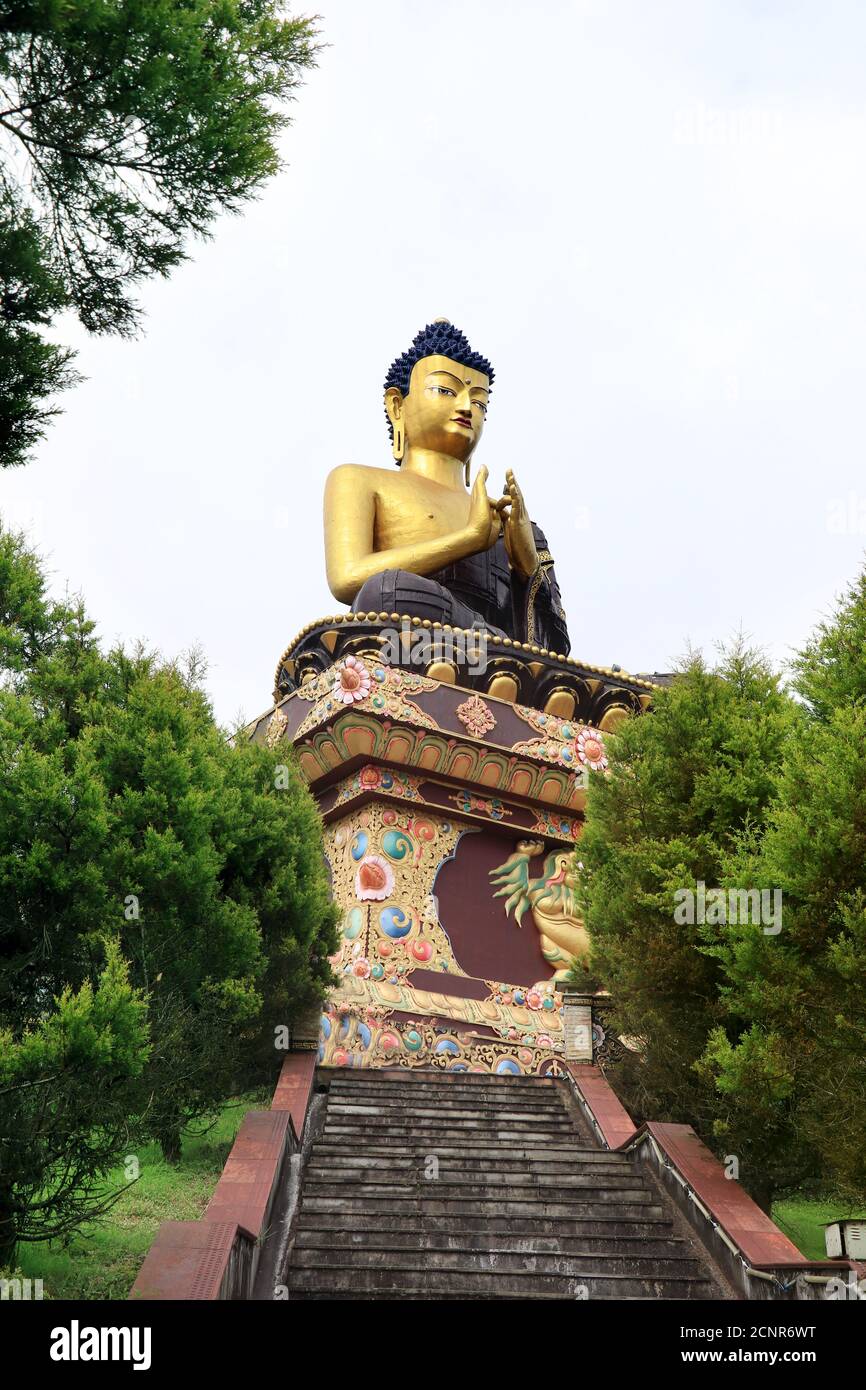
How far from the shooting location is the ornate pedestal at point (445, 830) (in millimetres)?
12312

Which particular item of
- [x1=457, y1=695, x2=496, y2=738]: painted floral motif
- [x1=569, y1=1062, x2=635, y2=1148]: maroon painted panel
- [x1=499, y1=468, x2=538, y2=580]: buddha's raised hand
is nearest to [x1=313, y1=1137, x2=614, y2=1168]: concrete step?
[x1=569, y1=1062, x2=635, y2=1148]: maroon painted panel

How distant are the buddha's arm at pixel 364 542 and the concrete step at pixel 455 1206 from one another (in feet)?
27.7

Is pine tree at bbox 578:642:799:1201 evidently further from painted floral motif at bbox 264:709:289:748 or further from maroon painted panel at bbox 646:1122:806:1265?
painted floral motif at bbox 264:709:289:748

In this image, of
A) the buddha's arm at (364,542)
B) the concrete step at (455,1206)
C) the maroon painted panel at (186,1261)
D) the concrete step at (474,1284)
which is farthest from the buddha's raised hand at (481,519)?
the maroon painted panel at (186,1261)

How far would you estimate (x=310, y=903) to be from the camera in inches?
386

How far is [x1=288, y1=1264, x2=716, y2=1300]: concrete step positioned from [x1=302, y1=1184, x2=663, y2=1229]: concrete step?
630 mm

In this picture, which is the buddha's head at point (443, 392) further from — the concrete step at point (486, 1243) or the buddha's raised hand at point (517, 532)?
the concrete step at point (486, 1243)

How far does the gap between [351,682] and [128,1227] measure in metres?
6.29

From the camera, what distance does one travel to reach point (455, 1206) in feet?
25.8

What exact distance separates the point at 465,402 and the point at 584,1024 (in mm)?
9129

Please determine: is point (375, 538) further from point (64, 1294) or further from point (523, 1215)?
point (64, 1294)

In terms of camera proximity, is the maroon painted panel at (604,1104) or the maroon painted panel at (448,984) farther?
the maroon painted panel at (448,984)

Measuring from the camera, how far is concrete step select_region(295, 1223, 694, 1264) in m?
7.25

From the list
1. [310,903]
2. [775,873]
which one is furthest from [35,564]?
[775,873]
